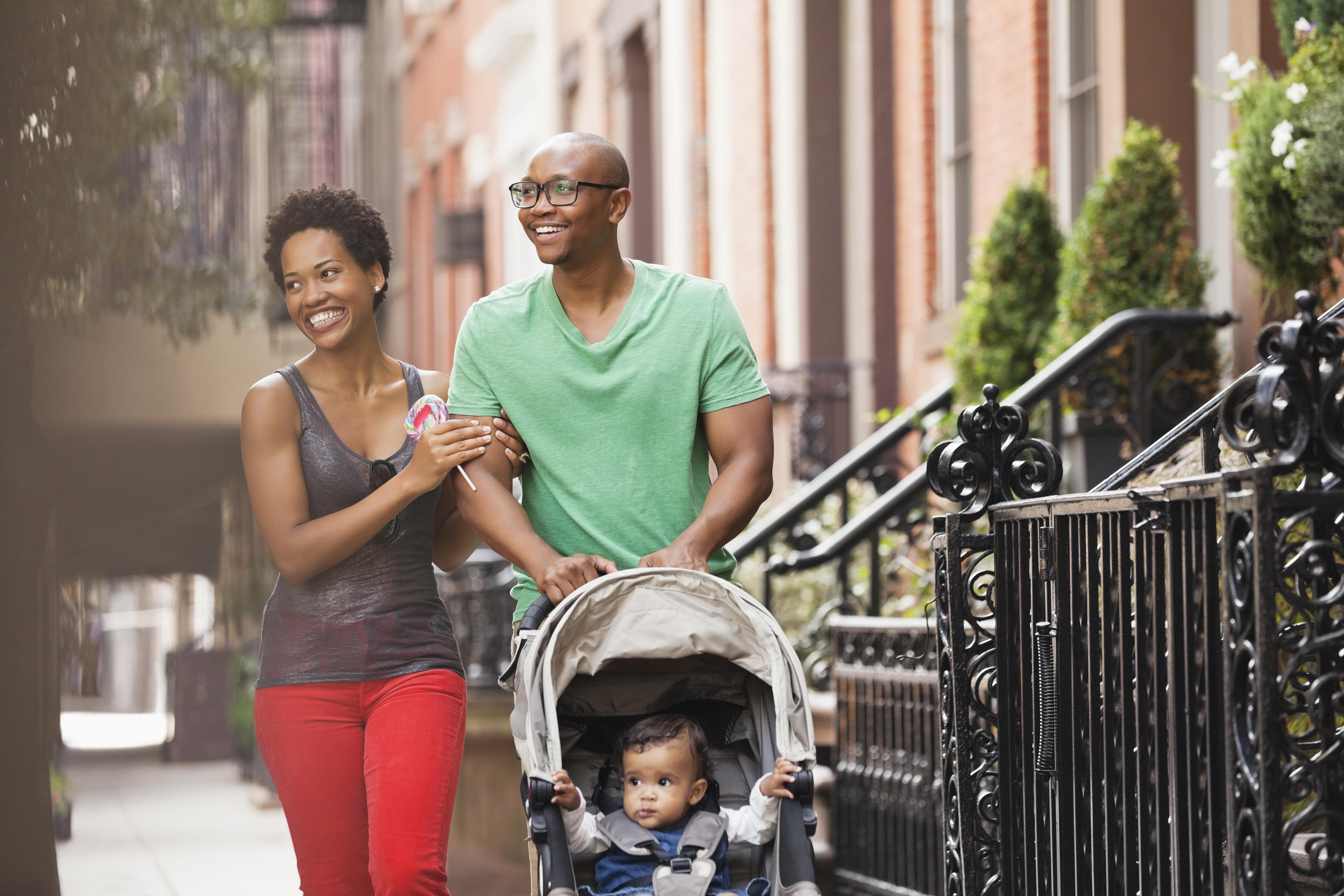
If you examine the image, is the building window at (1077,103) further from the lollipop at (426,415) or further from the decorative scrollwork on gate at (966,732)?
the lollipop at (426,415)

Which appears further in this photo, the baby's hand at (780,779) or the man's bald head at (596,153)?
the man's bald head at (596,153)

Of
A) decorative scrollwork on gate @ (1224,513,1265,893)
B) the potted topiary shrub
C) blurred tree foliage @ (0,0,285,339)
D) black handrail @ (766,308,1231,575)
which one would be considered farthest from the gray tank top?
the potted topiary shrub

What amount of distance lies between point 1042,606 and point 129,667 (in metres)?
2.97

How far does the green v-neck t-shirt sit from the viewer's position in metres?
3.97

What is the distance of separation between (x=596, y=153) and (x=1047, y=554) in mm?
1509

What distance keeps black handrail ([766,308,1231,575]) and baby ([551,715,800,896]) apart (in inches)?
147

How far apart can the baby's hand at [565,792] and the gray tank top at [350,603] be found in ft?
1.55

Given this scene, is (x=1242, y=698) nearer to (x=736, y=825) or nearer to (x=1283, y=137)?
(x=736, y=825)

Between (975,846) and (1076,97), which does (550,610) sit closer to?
(975,846)

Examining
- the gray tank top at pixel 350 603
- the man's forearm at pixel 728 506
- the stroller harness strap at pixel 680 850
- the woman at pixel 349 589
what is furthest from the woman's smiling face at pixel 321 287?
the stroller harness strap at pixel 680 850

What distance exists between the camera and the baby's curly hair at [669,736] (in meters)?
3.92

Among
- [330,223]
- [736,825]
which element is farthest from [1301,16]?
[736,825]

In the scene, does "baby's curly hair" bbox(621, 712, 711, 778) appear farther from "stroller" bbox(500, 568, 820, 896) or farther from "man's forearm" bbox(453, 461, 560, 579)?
"man's forearm" bbox(453, 461, 560, 579)

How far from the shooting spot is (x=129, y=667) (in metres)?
5.69
